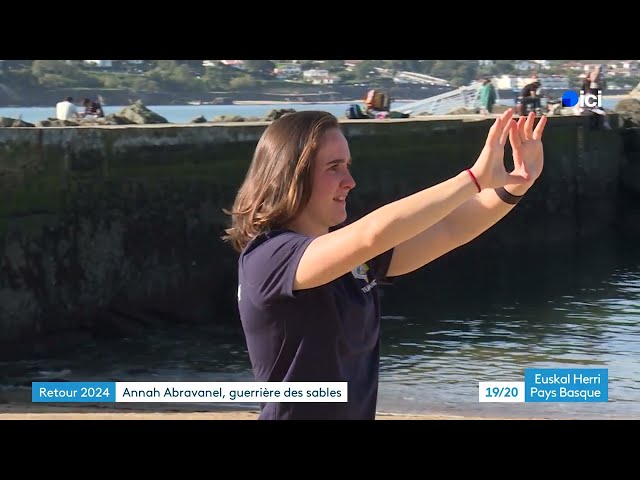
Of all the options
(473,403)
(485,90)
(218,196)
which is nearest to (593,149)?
(485,90)

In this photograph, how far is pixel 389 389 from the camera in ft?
33.4

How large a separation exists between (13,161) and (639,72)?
29.6 ft

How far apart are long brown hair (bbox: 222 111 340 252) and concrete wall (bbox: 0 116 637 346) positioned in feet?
30.3

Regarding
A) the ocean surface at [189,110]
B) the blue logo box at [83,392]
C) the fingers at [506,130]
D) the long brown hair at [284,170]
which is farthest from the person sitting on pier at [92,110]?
the fingers at [506,130]

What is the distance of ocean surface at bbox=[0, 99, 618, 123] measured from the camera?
13.5 meters

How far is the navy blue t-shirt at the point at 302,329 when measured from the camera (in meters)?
2.52

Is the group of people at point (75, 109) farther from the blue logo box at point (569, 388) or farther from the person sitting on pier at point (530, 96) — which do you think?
the blue logo box at point (569, 388)

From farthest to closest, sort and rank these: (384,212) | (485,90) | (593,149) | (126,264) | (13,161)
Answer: (593,149)
(485,90)
(126,264)
(13,161)
(384,212)

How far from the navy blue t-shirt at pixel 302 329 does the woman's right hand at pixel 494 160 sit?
0.39 meters

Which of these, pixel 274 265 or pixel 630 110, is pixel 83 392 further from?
pixel 630 110

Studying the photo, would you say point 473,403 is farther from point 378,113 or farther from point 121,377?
point 378,113

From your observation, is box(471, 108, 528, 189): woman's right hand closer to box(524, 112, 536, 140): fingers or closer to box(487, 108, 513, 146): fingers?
box(487, 108, 513, 146): fingers

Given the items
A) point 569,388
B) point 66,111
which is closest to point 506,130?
point 569,388

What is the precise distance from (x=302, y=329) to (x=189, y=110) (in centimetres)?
1265
